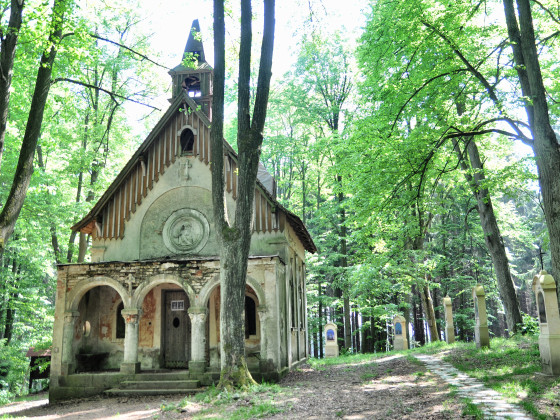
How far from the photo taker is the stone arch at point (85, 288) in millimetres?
14133

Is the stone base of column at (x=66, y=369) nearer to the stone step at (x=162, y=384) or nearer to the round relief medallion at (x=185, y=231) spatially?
the stone step at (x=162, y=384)

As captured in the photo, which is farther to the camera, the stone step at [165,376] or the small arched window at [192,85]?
the small arched window at [192,85]

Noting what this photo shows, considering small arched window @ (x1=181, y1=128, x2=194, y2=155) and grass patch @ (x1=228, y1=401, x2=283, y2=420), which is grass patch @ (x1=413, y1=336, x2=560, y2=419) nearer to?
grass patch @ (x1=228, y1=401, x2=283, y2=420)

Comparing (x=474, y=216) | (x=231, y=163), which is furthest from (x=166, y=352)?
(x=474, y=216)

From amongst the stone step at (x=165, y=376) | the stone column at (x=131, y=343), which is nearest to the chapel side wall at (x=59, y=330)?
the stone column at (x=131, y=343)

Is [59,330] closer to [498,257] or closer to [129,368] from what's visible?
[129,368]

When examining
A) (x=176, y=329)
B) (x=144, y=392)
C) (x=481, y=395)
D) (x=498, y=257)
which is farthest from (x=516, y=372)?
(x=176, y=329)

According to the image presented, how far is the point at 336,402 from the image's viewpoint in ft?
27.1

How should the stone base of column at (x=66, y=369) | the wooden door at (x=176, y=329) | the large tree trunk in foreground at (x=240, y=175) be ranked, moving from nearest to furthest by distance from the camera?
1. the large tree trunk in foreground at (x=240, y=175)
2. the stone base of column at (x=66, y=369)
3. the wooden door at (x=176, y=329)

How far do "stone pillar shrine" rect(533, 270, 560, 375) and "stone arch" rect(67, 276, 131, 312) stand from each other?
11233 mm

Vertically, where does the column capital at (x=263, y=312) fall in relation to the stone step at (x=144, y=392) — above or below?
above

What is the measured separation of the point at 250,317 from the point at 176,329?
265 centimetres

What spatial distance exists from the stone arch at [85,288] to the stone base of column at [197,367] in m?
3.07

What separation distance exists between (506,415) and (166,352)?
38.5 feet
